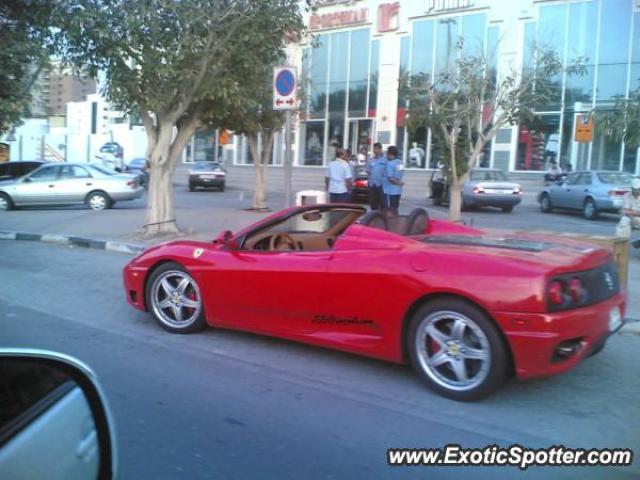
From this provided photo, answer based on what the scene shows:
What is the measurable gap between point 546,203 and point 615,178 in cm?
304

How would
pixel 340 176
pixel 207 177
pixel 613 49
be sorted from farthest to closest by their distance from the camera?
1. pixel 207 177
2. pixel 613 49
3. pixel 340 176

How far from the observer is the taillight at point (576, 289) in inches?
165

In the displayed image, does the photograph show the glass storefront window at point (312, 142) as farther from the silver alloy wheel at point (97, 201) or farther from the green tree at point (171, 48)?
the green tree at point (171, 48)

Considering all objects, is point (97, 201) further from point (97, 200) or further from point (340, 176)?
point (340, 176)

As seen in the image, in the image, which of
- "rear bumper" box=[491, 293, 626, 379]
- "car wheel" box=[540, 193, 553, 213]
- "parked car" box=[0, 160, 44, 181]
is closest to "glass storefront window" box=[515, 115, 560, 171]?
"car wheel" box=[540, 193, 553, 213]

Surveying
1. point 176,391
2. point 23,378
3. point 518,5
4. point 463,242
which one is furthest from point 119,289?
point 518,5

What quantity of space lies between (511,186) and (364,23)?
13.8 meters

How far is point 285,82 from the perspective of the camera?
30.7 feet

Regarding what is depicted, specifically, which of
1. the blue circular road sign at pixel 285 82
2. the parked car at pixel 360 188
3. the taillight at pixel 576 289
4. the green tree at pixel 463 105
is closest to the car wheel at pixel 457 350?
the taillight at pixel 576 289

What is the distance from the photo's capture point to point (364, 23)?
102ft

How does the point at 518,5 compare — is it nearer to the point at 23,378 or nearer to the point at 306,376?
the point at 306,376

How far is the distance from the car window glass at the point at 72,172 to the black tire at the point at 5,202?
1.59 m

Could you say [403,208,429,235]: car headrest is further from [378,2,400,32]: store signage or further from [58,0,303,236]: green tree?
[378,2,400,32]: store signage

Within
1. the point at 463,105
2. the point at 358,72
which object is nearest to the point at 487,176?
the point at 463,105
